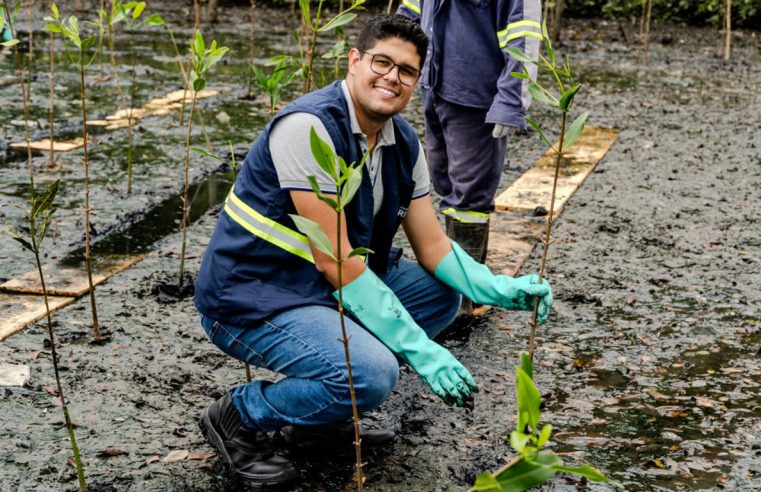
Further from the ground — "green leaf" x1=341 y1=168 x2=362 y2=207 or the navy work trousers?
"green leaf" x1=341 y1=168 x2=362 y2=207

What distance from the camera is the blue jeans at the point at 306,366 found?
8.71ft

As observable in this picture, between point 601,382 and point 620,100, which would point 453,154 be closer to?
point 601,382

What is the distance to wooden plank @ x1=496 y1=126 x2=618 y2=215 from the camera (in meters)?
5.95

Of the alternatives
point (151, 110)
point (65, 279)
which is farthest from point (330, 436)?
point (151, 110)

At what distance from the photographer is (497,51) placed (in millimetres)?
3928

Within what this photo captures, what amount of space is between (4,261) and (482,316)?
2228mm

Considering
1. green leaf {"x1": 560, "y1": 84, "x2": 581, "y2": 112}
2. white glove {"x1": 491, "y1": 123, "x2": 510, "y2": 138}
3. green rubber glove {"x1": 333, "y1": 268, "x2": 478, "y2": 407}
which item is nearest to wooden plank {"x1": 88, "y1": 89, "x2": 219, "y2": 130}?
white glove {"x1": 491, "y1": 123, "x2": 510, "y2": 138}

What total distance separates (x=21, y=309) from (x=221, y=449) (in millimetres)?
1524

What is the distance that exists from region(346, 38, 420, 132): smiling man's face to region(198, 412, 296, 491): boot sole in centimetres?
103

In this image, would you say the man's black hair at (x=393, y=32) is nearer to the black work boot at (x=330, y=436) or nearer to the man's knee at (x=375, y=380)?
the man's knee at (x=375, y=380)

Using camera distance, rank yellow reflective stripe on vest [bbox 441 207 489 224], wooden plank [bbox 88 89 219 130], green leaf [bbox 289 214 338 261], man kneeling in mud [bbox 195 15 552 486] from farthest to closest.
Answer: wooden plank [bbox 88 89 219 130] → yellow reflective stripe on vest [bbox 441 207 489 224] → man kneeling in mud [bbox 195 15 552 486] → green leaf [bbox 289 214 338 261]

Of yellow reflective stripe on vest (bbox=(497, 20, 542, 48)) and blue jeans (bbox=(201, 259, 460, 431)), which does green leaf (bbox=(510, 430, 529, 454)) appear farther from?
yellow reflective stripe on vest (bbox=(497, 20, 542, 48))

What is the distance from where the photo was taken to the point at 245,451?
2.82 metres

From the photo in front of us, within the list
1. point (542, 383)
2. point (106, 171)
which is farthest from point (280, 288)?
point (106, 171)
